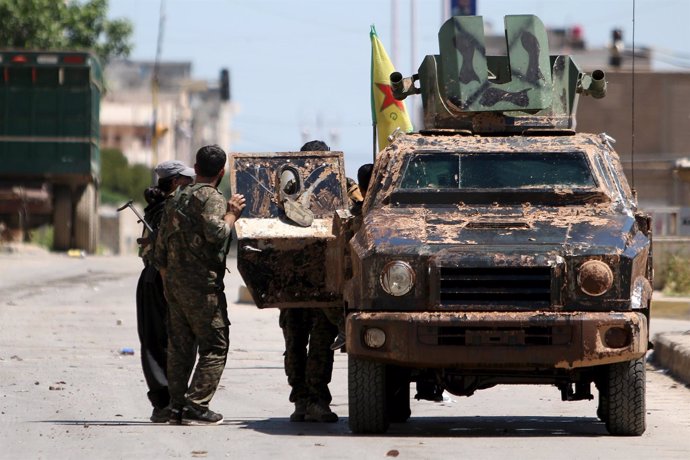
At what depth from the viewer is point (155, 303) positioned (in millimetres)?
11734

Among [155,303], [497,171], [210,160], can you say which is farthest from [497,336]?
[155,303]

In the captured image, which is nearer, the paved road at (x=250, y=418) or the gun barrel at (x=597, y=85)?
the paved road at (x=250, y=418)

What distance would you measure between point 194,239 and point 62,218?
29.3m

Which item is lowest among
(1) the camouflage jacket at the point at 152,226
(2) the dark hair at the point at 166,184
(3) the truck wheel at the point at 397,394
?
(3) the truck wheel at the point at 397,394

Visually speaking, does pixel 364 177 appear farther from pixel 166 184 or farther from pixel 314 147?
pixel 166 184

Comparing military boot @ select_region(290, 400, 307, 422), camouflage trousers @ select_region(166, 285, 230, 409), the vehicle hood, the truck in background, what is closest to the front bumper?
the vehicle hood

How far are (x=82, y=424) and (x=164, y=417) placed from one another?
1.79 feet

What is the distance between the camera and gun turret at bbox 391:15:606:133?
12336 mm

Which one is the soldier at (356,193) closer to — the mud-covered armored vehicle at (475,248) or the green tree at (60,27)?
the mud-covered armored vehicle at (475,248)

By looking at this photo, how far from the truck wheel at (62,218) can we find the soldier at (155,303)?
27704mm

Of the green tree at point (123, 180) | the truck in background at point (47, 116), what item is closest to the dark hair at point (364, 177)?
the truck in background at point (47, 116)

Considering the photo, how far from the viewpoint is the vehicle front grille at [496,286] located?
10148mm

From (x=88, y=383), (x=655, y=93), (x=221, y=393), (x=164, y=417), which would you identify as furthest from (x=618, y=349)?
(x=655, y=93)

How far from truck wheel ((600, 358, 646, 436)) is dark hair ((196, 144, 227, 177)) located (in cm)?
282
